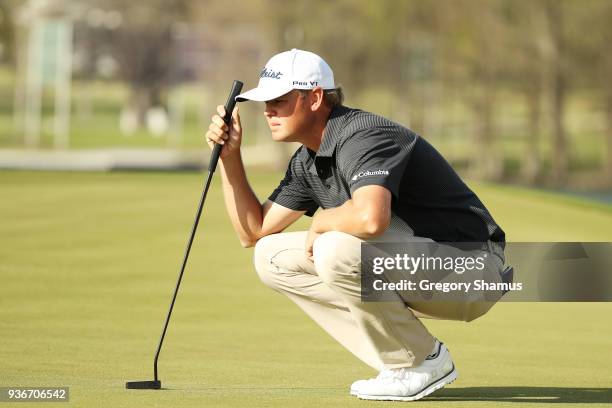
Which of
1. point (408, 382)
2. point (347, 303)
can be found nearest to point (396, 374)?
point (408, 382)

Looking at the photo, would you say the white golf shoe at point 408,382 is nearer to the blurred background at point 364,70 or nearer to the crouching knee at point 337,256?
the crouching knee at point 337,256

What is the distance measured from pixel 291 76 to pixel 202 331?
192cm

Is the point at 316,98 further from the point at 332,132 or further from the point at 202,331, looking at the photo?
the point at 202,331

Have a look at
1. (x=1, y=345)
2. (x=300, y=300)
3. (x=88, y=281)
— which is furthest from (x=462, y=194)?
(x=88, y=281)

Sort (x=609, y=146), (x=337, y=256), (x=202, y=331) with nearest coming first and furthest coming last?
(x=337, y=256)
(x=202, y=331)
(x=609, y=146)

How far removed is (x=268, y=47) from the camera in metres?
42.9

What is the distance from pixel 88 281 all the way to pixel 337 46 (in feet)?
120

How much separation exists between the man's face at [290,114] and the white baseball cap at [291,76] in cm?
4

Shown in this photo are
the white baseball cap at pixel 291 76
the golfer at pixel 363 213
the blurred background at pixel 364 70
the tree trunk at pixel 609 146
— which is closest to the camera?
the golfer at pixel 363 213

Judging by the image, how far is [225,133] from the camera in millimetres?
4793

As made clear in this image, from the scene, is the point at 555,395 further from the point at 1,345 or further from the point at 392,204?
the point at 1,345

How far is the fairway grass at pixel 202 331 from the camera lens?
180 inches

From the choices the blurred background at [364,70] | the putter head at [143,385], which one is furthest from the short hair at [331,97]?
the blurred background at [364,70]

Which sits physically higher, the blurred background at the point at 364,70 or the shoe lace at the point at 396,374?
the shoe lace at the point at 396,374
